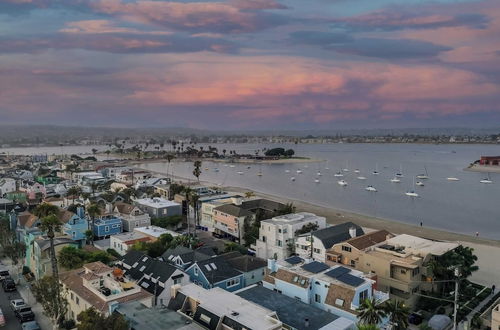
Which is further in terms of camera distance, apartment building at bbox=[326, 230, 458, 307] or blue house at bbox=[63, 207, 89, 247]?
blue house at bbox=[63, 207, 89, 247]

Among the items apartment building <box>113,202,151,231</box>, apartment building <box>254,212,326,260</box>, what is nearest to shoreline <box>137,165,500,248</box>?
apartment building <box>254,212,326,260</box>

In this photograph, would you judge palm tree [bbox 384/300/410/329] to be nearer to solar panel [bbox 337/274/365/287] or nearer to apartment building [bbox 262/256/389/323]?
apartment building [bbox 262/256/389/323]

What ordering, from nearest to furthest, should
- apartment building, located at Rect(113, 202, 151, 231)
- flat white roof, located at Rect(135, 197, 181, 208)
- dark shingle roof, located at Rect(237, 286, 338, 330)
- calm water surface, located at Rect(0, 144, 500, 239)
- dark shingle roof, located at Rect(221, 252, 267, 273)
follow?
dark shingle roof, located at Rect(237, 286, 338, 330) → dark shingle roof, located at Rect(221, 252, 267, 273) → apartment building, located at Rect(113, 202, 151, 231) → flat white roof, located at Rect(135, 197, 181, 208) → calm water surface, located at Rect(0, 144, 500, 239)

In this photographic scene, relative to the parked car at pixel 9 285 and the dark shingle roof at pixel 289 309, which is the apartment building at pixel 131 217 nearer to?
the parked car at pixel 9 285

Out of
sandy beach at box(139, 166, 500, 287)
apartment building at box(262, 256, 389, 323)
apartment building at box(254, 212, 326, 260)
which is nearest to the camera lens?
apartment building at box(262, 256, 389, 323)

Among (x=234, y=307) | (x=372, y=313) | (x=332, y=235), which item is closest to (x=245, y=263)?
(x=332, y=235)

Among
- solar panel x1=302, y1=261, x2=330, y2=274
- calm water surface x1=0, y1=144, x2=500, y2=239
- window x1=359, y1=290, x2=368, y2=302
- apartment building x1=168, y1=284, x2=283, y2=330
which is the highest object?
solar panel x1=302, y1=261, x2=330, y2=274

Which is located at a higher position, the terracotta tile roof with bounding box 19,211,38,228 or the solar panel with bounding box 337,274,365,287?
the solar panel with bounding box 337,274,365,287

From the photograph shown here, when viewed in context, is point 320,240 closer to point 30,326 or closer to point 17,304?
point 30,326
